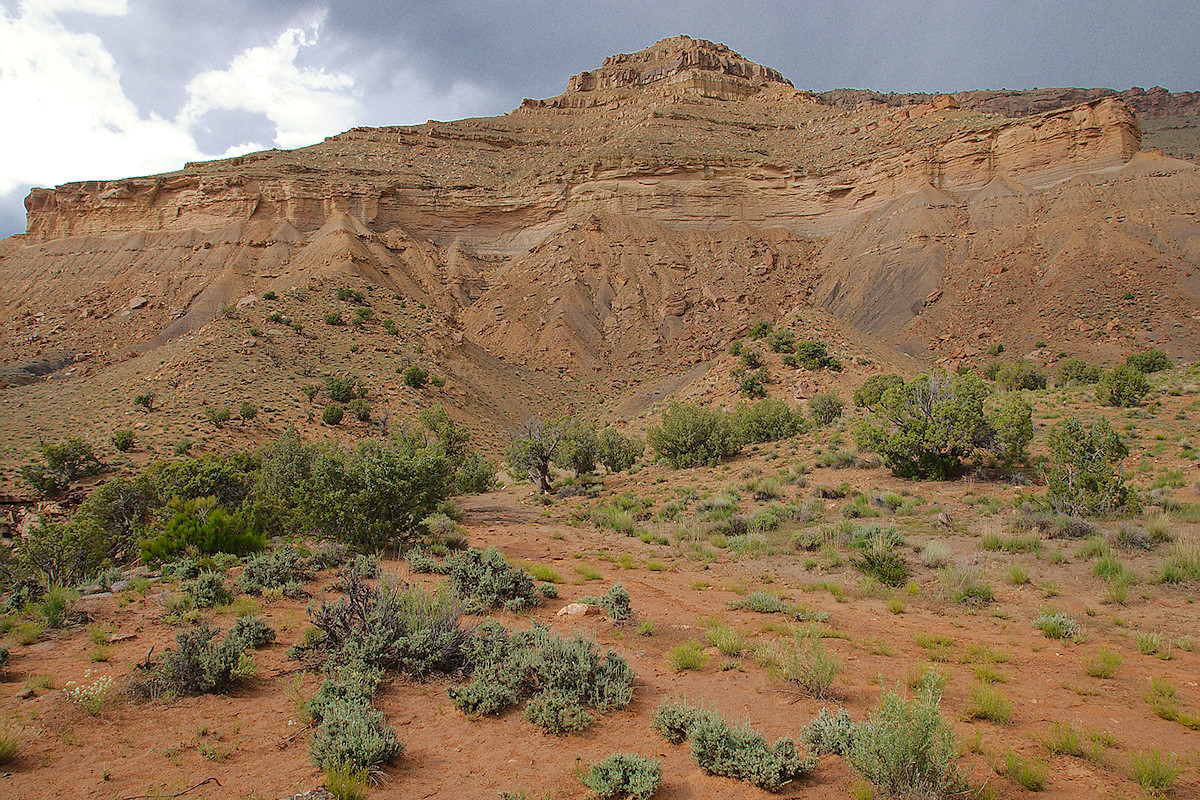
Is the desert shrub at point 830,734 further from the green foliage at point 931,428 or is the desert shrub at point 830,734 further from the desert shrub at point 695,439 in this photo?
the desert shrub at point 695,439

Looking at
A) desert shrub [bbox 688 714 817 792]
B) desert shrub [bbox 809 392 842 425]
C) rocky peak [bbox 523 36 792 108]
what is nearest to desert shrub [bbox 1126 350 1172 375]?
desert shrub [bbox 809 392 842 425]

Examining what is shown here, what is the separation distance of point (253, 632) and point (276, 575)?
2564 millimetres

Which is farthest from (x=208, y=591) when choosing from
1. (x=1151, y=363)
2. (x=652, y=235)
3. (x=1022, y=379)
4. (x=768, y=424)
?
(x=652, y=235)

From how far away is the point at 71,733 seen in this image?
4.43 metres

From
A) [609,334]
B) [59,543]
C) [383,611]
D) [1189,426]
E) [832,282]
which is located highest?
[832,282]

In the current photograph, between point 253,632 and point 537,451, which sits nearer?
point 253,632

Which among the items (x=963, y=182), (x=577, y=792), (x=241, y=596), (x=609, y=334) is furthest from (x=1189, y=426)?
(x=963, y=182)

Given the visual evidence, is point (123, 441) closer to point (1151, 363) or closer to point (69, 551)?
point (69, 551)

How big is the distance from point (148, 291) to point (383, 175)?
23413mm

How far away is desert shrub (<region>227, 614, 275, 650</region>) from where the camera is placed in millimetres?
6133

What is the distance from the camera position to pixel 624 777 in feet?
12.8

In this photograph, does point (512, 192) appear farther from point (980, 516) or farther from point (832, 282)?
point (980, 516)

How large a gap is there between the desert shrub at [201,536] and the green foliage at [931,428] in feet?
49.2

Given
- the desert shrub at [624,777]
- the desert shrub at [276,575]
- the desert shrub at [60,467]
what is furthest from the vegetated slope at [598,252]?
the desert shrub at [624,777]
